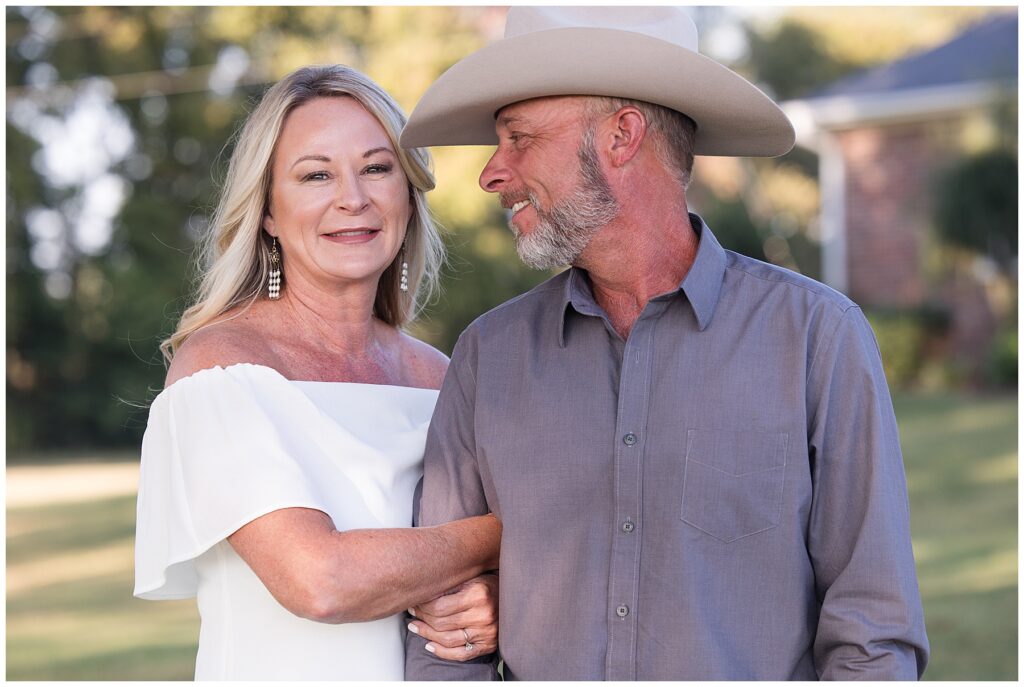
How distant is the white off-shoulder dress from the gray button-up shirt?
44cm

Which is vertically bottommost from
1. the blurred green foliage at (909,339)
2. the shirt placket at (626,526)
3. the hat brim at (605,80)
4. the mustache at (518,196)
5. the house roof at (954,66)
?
the shirt placket at (626,526)

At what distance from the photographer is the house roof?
15445 mm

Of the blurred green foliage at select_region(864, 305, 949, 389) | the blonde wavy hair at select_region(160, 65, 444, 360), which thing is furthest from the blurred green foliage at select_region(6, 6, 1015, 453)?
the blonde wavy hair at select_region(160, 65, 444, 360)

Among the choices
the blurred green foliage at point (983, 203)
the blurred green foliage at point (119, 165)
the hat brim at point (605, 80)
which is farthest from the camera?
the blurred green foliage at point (119, 165)

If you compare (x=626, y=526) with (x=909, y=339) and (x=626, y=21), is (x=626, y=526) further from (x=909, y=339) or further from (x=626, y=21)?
(x=909, y=339)

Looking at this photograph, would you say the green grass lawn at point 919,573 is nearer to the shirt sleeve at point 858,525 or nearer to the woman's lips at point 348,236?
the shirt sleeve at point 858,525

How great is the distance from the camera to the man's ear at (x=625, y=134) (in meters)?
2.78

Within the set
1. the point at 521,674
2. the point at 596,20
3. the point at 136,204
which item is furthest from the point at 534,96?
the point at 136,204

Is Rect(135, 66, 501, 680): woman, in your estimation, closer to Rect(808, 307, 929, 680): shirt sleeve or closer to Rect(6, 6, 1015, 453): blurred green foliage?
Rect(808, 307, 929, 680): shirt sleeve

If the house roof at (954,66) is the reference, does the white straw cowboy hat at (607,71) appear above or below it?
below

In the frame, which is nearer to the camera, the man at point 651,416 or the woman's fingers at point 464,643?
the man at point 651,416

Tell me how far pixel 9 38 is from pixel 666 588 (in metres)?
21.6

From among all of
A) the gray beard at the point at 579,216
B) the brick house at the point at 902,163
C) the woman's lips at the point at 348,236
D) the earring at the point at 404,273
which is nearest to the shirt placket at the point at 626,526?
the gray beard at the point at 579,216

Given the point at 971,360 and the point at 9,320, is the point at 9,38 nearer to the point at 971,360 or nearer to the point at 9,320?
the point at 9,320
